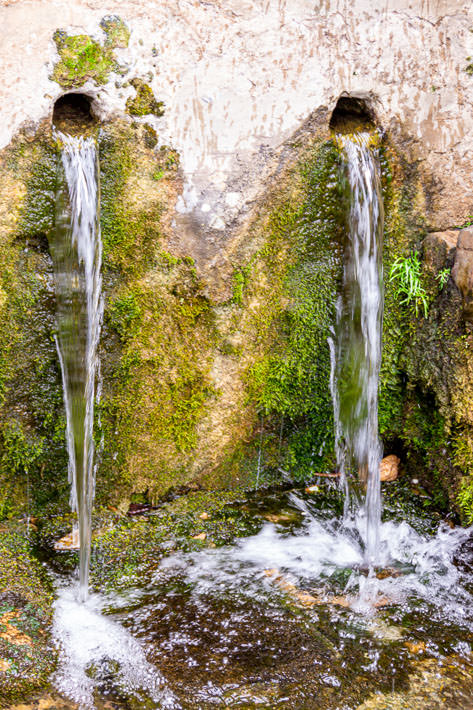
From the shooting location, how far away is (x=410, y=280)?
3.26 meters

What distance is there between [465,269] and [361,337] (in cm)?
68

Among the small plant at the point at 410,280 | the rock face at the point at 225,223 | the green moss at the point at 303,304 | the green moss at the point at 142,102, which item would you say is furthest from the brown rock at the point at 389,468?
the green moss at the point at 142,102

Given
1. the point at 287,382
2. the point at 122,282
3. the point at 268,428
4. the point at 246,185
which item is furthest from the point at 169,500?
the point at 246,185

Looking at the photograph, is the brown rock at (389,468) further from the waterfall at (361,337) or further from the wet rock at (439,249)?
the wet rock at (439,249)

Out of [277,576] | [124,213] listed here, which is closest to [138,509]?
[277,576]

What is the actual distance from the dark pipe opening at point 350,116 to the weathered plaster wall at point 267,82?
0.08 meters

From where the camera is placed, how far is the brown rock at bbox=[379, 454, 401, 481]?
3.58 metres

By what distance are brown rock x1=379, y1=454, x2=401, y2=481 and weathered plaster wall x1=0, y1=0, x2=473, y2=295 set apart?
1502 mm

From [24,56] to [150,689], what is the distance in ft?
9.57

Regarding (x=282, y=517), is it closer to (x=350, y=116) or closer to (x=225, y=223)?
(x=225, y=223)

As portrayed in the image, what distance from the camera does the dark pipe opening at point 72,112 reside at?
3.01 m

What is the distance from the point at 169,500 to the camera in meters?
3.38

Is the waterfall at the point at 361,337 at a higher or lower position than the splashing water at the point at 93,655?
higher

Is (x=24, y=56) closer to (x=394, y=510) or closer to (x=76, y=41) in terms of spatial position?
(x=76, y=41)
